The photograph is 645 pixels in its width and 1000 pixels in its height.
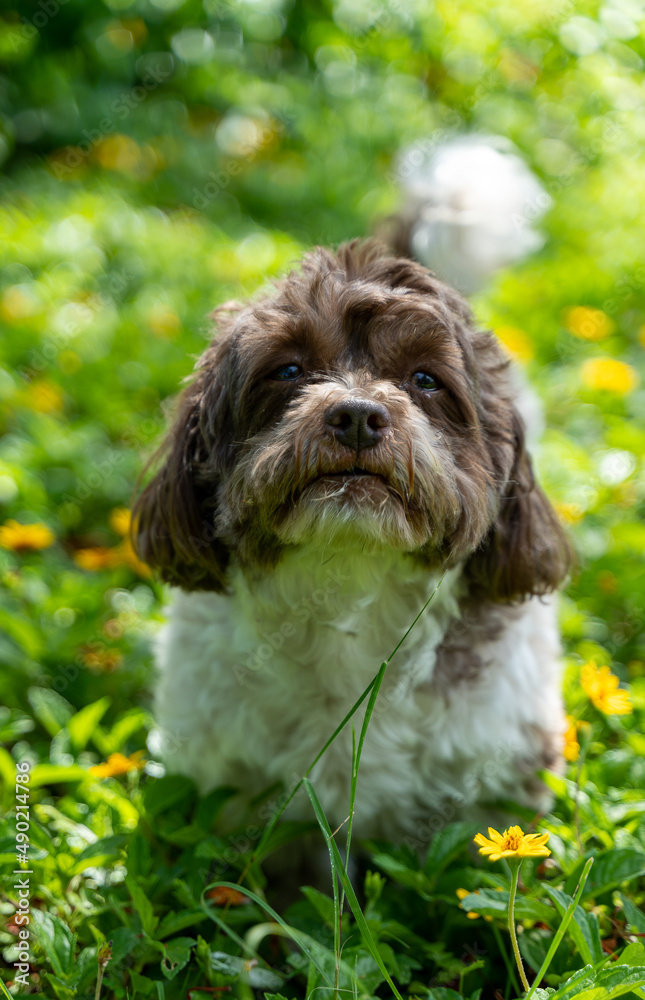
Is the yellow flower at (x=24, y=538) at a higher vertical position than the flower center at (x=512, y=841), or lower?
lower

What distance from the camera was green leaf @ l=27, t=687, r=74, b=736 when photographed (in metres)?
2.92

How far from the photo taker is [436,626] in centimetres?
247

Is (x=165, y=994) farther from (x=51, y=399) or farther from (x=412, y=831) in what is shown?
(x=51, y=399)

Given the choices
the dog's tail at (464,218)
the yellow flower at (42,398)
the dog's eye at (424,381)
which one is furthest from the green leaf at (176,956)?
the yellow flower at (42,398)

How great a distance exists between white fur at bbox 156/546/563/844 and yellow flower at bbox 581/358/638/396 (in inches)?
80.3

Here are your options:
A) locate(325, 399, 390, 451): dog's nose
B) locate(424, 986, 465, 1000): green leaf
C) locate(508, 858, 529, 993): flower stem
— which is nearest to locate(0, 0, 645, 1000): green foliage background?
locate(424, 986, 465, 1000): green leaf

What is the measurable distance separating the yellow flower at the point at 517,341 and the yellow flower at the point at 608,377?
403 millimetres

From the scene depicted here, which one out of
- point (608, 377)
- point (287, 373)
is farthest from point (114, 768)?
point (608, 377)

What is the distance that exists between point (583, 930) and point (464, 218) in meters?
2.79

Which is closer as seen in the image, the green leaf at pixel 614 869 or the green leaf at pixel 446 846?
the green leaf at pixel 614 869

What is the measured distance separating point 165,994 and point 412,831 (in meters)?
0.83

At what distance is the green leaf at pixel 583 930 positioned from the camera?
192 centimetres

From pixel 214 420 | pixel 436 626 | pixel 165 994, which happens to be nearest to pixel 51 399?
pixel 214 420

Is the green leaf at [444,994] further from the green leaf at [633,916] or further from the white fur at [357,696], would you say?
the white fur at [357,696]
